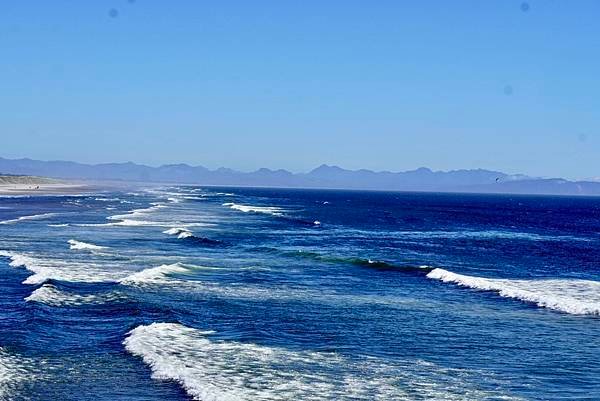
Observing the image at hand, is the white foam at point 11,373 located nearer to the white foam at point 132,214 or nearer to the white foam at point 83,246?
the white foam at point 83,246

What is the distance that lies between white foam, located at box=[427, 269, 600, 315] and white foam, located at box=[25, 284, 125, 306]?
18135 millimetres

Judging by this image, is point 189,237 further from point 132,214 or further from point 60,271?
point 132,214

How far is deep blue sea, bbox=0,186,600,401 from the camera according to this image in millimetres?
19766

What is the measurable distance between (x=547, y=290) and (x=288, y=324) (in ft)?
51.8

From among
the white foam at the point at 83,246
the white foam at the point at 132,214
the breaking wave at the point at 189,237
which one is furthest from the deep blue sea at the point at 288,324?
the white foam at the point at 132,214

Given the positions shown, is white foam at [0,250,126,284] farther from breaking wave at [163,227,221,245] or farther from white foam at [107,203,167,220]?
white foam at [107,203,167,220]

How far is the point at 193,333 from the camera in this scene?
83.7ft

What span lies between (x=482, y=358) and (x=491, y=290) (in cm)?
1421

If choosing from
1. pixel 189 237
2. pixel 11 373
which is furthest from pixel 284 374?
pixel 189 237

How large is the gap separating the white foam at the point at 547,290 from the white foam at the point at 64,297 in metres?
18.1

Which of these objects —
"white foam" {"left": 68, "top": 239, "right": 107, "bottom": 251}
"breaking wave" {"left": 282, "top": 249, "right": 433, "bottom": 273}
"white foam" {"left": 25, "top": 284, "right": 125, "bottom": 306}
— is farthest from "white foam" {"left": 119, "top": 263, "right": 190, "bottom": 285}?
"breaking wave" {"left": 282, "top": 249, "right": 433, "bottom": 273}

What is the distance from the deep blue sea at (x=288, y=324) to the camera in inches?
778

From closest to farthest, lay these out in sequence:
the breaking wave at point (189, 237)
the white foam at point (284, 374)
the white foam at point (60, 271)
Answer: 1. the white foam at point (284, 374)
2. the white foam at point (60, 271)
3. the breaking wave at point (189, 237)

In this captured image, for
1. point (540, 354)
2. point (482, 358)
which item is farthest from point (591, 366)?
point (482, 358)
